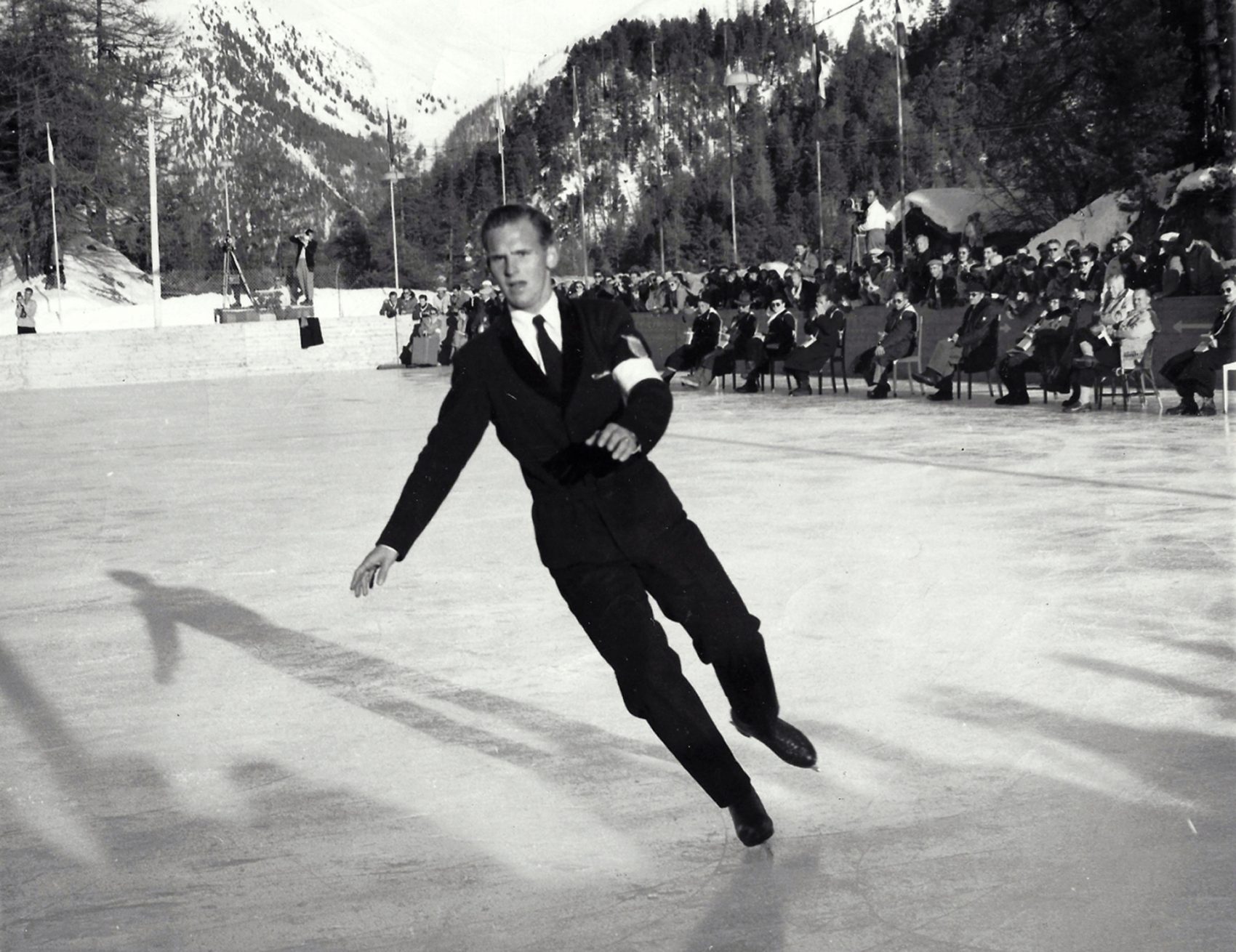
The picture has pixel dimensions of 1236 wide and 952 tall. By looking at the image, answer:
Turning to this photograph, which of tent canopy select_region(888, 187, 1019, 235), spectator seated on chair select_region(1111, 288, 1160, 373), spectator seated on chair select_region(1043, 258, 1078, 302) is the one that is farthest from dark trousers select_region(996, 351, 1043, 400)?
tent canopy select_region(888, 187, 1019, 235)

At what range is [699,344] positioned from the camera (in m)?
21.1

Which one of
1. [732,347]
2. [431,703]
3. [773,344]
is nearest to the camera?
[431,703]

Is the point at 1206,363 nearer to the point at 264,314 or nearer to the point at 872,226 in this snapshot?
the point at 872,226

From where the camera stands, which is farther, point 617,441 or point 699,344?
point 699,344

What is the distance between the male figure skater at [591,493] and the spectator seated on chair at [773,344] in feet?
55.2

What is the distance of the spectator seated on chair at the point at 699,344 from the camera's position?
21047 millimetres

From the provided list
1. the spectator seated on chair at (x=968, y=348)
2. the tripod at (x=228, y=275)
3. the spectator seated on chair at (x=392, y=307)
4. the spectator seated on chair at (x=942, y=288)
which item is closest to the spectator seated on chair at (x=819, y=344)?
the spectator seated on chair at (x=942, y=288)

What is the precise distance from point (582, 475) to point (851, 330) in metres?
18.6

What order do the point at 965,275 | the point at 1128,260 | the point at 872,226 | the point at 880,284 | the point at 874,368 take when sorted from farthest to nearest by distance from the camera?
1. the point at 872,226
2. the point at 880,284
3. the point at 965,275
4. the point at 874,368
5. the point at 1128,260

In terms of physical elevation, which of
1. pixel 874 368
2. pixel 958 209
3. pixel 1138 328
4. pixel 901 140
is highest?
pixel 901 140

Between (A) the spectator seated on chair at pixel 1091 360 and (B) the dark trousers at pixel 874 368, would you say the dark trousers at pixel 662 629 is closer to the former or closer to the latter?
(A) the spectator seated on chair at pixel 1091 360

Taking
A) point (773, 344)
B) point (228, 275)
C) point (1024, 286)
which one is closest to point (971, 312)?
point (1024, 286)

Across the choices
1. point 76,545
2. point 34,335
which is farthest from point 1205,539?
point 34,335

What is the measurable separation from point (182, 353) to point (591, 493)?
30291 mm
